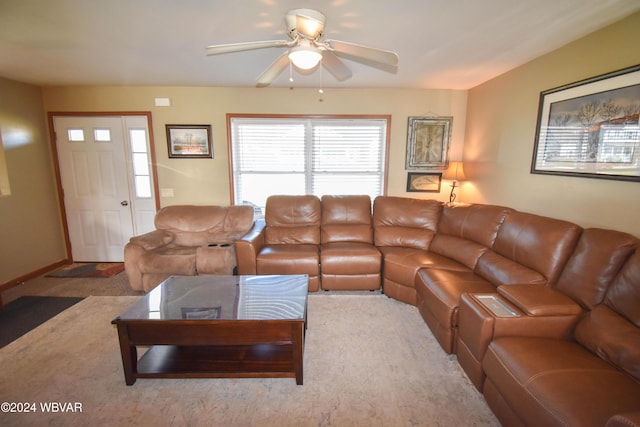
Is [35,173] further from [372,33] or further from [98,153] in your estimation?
[372,33]

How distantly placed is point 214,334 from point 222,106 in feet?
10.9

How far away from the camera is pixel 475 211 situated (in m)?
2.97

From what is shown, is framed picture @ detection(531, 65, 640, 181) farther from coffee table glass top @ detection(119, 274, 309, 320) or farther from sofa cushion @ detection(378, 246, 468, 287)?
coffee table glass top @ detection(119, 274, 309, 320)

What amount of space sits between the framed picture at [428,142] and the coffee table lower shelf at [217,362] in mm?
3290

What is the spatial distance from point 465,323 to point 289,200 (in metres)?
2.53

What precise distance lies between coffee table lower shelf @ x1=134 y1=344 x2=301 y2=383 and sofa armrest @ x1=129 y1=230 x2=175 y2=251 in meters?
1.42

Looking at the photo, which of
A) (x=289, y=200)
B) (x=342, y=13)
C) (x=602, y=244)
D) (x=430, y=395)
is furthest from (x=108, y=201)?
(x=602, y=244)

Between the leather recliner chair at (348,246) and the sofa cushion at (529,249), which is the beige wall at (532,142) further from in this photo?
the leather recliner chair at (348,246)

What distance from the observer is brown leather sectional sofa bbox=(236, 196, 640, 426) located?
1274 millimetres

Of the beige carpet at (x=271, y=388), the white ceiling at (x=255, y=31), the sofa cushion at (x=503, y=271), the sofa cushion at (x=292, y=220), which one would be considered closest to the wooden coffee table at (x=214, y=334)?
the beige carpet at (x=271, y=388)

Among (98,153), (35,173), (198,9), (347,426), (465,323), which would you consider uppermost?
(198,9)

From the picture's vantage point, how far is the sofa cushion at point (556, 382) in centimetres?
111

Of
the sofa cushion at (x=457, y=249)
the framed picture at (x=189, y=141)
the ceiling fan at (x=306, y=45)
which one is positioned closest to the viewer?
the ceiling fan at (x=306, y=45)

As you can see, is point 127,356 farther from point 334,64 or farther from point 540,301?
point 540,301
